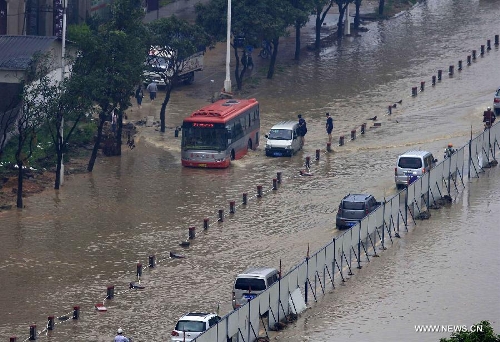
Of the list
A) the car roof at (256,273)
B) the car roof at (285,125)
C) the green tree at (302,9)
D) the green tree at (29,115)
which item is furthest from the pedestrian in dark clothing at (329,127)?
the car roof at (256,273)

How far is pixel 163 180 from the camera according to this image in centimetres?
6506

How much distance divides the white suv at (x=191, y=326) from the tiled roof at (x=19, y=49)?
30041mm

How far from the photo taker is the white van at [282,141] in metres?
68.9

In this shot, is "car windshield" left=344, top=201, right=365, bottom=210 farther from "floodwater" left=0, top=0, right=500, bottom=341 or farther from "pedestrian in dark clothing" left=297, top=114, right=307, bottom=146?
"pedestrian in dark clothing" left=297, top=114, right=307, bottom=146

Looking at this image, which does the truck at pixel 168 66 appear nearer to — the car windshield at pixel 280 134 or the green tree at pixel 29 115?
the car windshield at pixel 280 134

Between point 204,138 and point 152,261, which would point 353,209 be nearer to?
point 152,261

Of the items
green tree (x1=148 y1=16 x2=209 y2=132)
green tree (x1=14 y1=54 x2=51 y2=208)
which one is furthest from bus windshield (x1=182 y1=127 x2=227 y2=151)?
green tree (x1=148 y1=16 x2=209 y2=132)

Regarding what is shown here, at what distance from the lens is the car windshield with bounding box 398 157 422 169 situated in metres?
60.2

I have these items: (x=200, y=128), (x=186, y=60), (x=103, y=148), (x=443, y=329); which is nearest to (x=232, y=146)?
(x=200, y=128)

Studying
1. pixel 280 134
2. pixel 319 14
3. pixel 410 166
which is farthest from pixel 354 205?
pixel 319 14

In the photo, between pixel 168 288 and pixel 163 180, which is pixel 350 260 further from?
pixel 163 180

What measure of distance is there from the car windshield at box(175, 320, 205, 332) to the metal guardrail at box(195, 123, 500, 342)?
1.15m

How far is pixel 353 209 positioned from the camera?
178ft

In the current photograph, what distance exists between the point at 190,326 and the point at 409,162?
2196 cm
